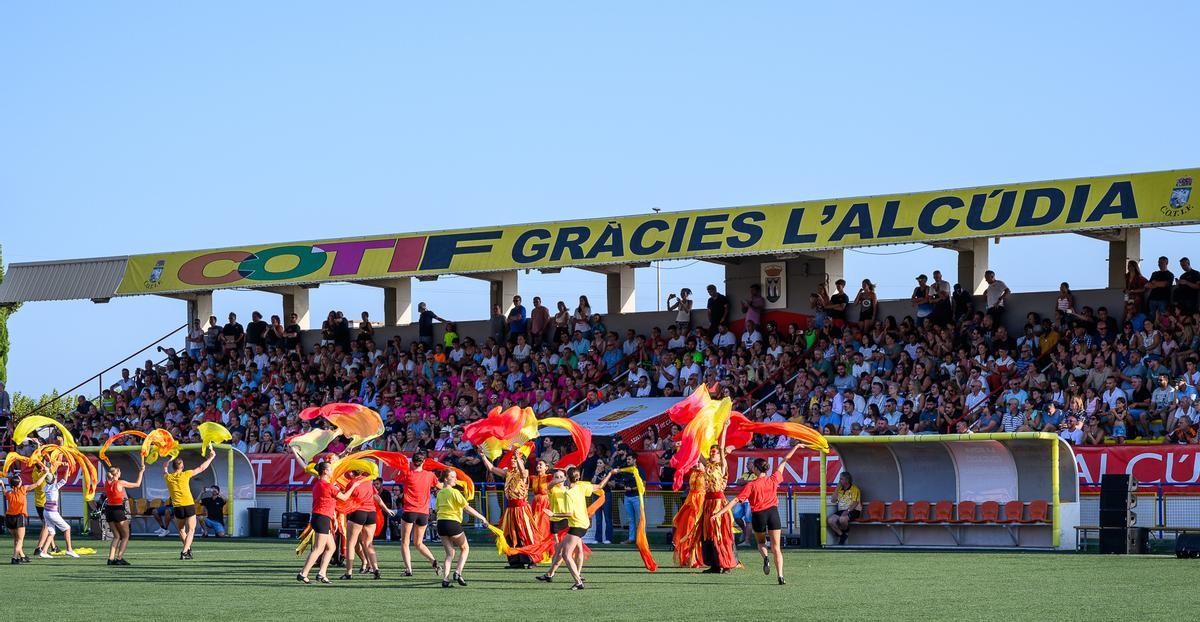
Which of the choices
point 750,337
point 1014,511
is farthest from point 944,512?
point 750,337

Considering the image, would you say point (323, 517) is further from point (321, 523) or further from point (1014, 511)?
point (1014, 511)

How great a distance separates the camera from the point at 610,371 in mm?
31250

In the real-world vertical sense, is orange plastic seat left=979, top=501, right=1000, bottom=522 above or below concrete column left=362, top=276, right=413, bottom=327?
below

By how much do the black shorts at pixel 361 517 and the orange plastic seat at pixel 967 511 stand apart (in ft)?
30.5

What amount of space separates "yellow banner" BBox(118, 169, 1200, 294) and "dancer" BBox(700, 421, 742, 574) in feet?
30.9

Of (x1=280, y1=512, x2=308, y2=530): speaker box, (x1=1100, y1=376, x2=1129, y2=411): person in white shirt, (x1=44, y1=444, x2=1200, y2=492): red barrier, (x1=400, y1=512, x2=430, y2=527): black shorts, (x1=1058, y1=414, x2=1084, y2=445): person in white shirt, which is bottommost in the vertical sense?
(x1=280, y1=512, x2=308, y2=530): speaker box

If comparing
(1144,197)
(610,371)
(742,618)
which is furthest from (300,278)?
(742,618)

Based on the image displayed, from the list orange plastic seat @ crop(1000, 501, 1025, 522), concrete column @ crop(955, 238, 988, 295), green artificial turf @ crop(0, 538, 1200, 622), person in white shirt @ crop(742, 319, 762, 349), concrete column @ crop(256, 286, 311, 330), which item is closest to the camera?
green artificial turf @ crop(0, 538, 1200, 622)

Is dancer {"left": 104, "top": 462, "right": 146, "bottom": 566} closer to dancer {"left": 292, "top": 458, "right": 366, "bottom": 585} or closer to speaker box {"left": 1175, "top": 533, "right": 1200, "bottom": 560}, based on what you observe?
dancer {"left": 292, "top": 458, "right": 366, "bottom": 585}

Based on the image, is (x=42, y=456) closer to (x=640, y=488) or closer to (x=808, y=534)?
(x=640, y=488)

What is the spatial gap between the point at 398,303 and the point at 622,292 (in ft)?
18.4

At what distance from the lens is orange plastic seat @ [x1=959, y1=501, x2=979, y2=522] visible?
2323cm

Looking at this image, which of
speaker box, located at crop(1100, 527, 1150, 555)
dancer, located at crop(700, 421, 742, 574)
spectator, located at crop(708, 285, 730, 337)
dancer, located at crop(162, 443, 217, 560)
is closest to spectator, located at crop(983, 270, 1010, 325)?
spectator, located at crop(708, 285, 730, 337)

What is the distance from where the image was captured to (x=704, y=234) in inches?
1166
